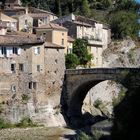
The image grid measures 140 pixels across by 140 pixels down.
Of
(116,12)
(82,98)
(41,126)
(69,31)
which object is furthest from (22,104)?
(116,12)

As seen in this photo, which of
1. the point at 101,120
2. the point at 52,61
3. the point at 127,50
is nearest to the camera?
the point at 52,61

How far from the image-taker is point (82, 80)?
6912 centimetres

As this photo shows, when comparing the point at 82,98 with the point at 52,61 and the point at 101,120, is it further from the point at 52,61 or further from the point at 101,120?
the point at 52,61

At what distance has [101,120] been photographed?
73062mm

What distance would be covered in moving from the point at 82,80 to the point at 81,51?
900cm

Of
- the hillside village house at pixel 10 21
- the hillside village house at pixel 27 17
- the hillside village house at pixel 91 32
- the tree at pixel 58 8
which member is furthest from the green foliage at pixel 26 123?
the tree at pixel 58 8

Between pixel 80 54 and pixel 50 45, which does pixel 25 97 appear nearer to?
pixel 50 45

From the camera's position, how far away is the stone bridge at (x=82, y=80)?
6496 centimetres

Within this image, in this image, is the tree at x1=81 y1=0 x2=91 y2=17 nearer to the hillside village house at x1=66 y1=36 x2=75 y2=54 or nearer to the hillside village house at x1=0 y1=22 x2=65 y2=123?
the hillside village house at x1=66 y1=36 x2=75 y2=54

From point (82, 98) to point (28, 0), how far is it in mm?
34933

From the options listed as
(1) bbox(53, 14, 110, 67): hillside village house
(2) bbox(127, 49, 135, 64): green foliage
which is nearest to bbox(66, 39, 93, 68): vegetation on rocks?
(1) bbox(53, 14, 110, 67): hillside village house

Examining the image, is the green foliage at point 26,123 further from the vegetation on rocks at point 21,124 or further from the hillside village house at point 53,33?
the hillside village house at point 53,33

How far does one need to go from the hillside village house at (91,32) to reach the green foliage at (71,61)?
698 centimetres

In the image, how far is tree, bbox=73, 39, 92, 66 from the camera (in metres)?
77.2
